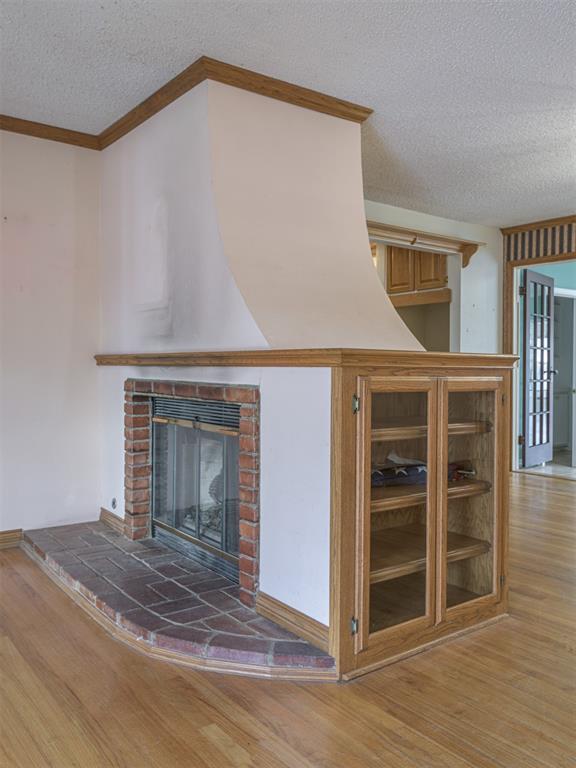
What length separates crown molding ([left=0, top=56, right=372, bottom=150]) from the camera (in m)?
2.94

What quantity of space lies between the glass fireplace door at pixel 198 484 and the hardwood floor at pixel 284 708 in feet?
2.36

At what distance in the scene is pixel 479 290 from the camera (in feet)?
20.9

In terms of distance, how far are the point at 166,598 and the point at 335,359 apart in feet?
4.42

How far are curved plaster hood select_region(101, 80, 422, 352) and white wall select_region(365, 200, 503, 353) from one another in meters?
2.97

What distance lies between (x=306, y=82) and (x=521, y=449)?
4.71 meters

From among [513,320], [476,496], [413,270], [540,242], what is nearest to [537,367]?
[513,320]

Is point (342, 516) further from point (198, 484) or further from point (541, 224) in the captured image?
point (541, 224)

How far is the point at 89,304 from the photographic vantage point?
4.00 m

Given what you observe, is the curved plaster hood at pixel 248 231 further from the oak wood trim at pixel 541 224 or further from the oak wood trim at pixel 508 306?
the oak wood trim at pixel 508 306

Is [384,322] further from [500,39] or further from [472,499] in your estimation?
[500,39]

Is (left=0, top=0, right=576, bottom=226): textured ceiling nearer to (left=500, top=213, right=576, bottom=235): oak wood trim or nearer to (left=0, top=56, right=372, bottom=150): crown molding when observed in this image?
(left=0, top=56, right=372, bottom=150): crown molding

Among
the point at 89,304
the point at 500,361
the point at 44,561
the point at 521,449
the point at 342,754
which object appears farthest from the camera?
the point at 521,449

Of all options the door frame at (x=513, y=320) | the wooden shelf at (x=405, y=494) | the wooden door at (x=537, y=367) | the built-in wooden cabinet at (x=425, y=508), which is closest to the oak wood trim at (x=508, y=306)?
the door frame at (x=513, y=320)

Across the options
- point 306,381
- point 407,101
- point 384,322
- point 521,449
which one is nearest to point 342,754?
point 306,381
